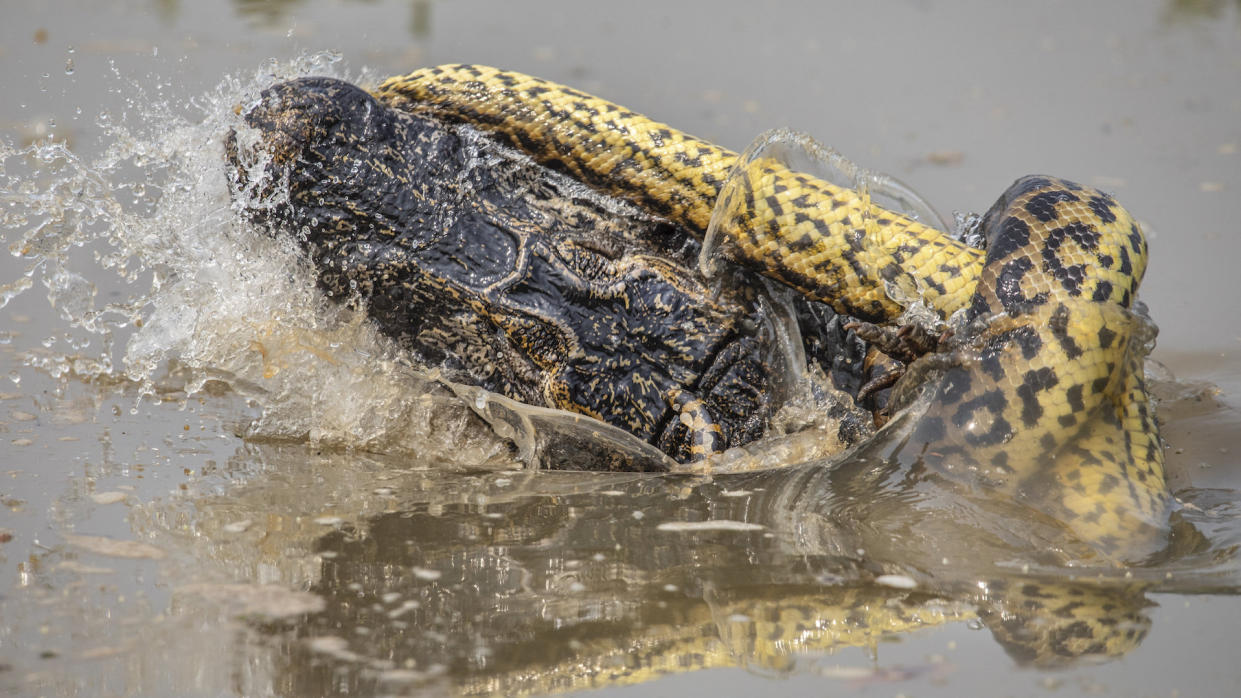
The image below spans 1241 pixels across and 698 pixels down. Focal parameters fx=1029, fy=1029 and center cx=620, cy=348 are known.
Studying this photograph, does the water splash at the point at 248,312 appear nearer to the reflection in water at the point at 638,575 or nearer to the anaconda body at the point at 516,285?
the anaconda body at the point at 516,285

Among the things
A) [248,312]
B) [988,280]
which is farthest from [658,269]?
[248,312]

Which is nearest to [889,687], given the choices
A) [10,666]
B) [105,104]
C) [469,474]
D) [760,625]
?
[760,625]

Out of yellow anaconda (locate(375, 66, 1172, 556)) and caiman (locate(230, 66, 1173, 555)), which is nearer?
yellow anaconda (locate(375, 66, 1172, 556))

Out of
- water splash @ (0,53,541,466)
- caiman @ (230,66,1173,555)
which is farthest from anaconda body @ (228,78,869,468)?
water splash @ (0,53,541,466)

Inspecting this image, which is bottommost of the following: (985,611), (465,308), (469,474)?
(469,474)

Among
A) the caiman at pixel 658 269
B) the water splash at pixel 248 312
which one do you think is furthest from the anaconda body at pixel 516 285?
the water splash at pixel 248 312

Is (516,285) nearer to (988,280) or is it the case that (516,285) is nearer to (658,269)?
(658,269)

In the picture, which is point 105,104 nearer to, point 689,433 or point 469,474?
point 469,474

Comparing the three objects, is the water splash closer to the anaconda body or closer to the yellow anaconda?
the anaconda body
